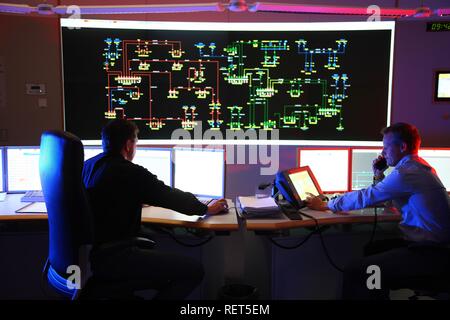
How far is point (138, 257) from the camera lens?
83.8 inches

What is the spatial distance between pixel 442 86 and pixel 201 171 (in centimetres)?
214

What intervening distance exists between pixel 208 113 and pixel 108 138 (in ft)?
4.51

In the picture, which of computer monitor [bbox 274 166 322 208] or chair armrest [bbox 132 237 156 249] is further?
computer monitor [bbox 274 166 322 208]

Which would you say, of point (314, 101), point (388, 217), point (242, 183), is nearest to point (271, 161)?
point (242, 183)

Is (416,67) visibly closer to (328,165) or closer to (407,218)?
(328,165)

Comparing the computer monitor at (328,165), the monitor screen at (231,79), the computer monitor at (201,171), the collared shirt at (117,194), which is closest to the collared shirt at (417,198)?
the computer monitor at (328,165)

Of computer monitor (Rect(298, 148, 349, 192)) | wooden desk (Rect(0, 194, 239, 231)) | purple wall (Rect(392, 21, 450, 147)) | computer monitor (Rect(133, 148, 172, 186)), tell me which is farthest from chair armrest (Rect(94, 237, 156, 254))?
purple wall (Rect(392, 21, 450, 147))

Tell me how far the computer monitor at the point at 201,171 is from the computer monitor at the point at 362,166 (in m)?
1.03

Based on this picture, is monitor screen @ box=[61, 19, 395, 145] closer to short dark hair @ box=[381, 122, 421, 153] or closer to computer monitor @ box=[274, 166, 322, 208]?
computer monitor @ box=[274, 166, 322, 208]

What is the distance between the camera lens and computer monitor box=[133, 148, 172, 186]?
3.09 m

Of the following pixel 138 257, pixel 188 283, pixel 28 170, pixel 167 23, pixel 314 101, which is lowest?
pixel 188 283

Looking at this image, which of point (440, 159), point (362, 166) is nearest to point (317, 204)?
point (362, 166)

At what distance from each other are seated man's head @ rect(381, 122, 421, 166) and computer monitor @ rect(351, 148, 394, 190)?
0.65m
